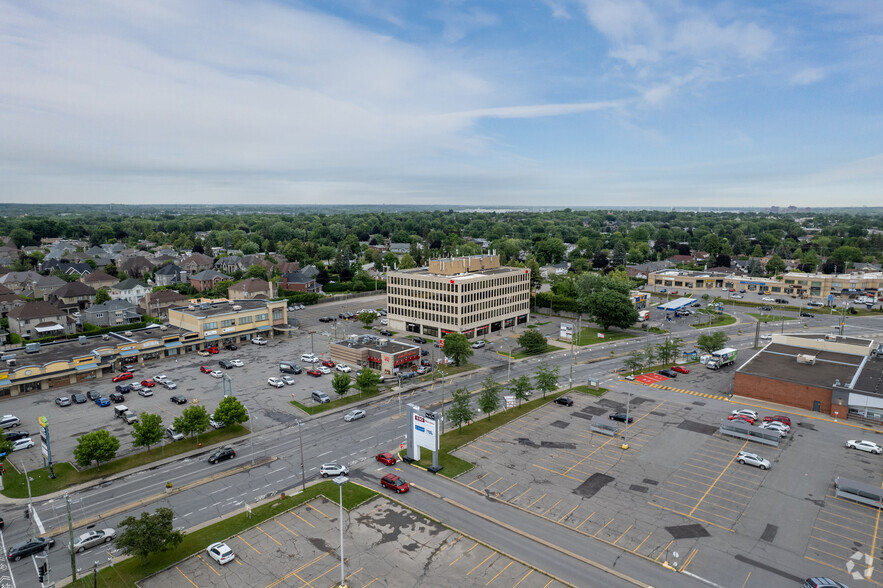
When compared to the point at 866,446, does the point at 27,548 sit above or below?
below

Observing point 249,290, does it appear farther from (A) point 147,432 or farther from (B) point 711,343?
(B) point 711,343

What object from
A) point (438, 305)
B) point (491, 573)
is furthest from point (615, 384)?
point (491, 573)

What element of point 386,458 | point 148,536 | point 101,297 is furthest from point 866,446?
point 101,297

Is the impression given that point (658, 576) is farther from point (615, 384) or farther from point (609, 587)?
point (615, 384)

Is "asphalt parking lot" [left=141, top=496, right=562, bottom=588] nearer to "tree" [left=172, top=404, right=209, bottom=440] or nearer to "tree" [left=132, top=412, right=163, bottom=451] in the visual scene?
"tree" [left=172, top=404, right=209, bottom=440]

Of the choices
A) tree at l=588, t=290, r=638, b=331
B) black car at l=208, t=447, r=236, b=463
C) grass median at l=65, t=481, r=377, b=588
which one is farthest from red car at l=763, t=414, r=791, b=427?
black car at l=208, t=447, r=236, b=463
